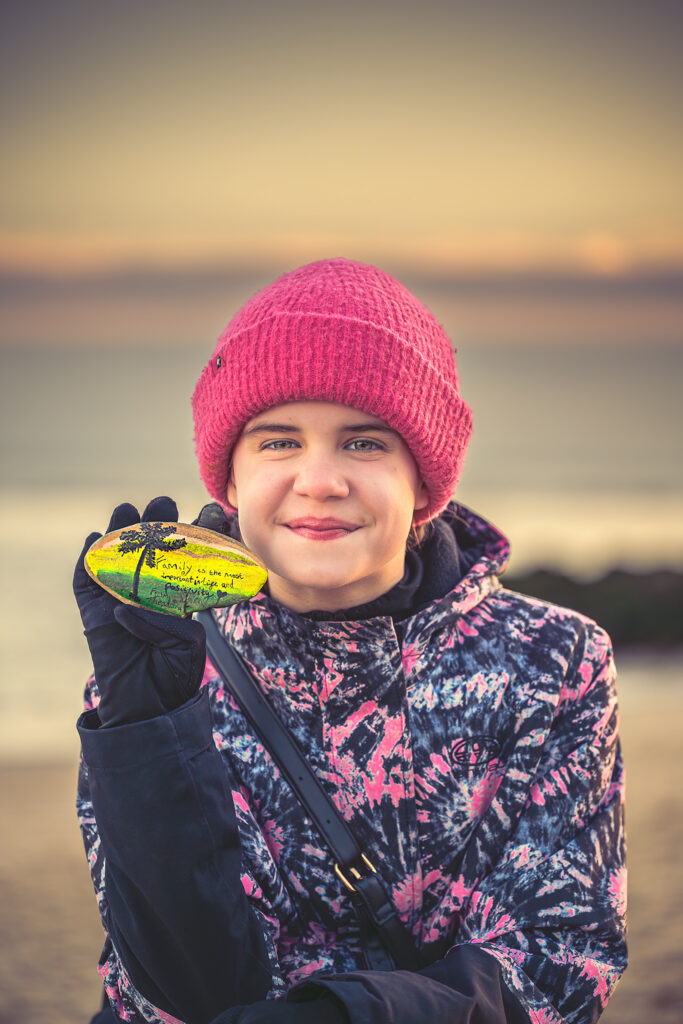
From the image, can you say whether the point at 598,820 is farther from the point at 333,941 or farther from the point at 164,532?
the point at 164,532

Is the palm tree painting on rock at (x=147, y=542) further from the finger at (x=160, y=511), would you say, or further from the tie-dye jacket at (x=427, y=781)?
the tie-dye jacket at (x=427, y=781)

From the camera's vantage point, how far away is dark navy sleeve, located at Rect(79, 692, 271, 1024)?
6.93ft

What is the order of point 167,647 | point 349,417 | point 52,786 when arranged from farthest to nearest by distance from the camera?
point 52,786, point 349,417, point 167,647

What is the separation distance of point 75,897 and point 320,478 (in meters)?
4.21

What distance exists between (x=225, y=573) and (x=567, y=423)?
1188 inches

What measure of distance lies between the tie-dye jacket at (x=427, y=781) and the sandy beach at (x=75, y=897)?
2507 millimetres

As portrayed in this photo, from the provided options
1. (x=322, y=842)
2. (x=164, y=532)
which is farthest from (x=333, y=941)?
(x=164, y=532)

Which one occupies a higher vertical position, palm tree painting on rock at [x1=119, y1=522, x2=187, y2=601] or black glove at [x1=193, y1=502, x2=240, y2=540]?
black glove at [x1=193, y1=502, x2=240, y2=540]

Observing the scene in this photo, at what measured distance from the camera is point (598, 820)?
2500mm

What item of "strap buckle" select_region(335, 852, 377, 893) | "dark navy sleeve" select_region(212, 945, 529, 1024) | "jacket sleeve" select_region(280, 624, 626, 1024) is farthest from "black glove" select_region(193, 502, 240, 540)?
"dark navy sleeve" select_region(212, 945, 529, 1024)

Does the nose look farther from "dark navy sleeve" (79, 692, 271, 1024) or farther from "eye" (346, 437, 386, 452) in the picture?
"dark navy sleeve" (79, 692, 271, 1024)

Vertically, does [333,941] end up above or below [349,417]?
below

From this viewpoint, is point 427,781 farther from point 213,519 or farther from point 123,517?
point 123,517

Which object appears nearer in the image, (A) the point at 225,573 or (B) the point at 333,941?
(A) the point at 225,573
